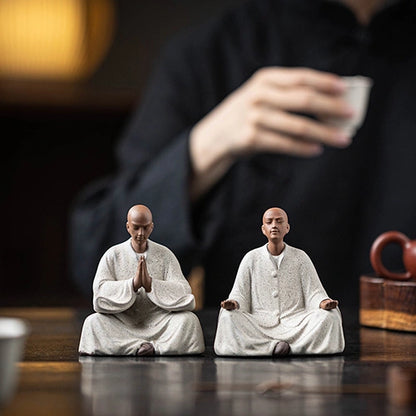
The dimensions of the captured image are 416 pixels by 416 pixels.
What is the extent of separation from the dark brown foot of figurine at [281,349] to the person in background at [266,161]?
805 mm

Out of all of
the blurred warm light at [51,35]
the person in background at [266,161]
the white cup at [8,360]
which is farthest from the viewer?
the blurred warm light at [51,35]

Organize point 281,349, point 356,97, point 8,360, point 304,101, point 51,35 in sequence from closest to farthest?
1. point 8,360
2. point 281,349
3. point 356,97
4. point 304,101
5. point 51,35

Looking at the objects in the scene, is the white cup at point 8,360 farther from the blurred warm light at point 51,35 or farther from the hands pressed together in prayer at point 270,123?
the blurred warm light at point 51,35

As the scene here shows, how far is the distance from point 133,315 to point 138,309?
0.01 meters

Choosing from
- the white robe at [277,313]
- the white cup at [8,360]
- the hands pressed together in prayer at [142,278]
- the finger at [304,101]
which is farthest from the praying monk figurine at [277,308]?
the finger at [304,101]

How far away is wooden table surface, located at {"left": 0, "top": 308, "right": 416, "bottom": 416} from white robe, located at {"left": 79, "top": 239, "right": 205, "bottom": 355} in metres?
0.02

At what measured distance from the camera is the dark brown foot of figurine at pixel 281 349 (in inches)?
47.8

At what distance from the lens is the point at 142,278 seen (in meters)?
1.23

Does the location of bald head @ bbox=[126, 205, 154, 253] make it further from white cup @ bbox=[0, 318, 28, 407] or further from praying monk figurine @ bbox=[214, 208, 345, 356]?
white cup @ bbox=[0, 318, 28, 407]

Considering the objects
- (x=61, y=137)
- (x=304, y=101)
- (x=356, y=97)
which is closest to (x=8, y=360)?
(x=356, y=97)

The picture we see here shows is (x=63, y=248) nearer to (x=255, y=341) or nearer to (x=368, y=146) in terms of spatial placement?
(x=368, y=146)

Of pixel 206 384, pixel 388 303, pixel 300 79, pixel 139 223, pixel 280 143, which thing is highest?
pixel 300 79

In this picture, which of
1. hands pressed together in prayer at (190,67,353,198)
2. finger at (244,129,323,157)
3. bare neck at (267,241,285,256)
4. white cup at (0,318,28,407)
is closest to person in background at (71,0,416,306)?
hands pressed together in prayer at (190,67,353,198)

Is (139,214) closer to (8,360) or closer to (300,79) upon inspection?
(8,360)
